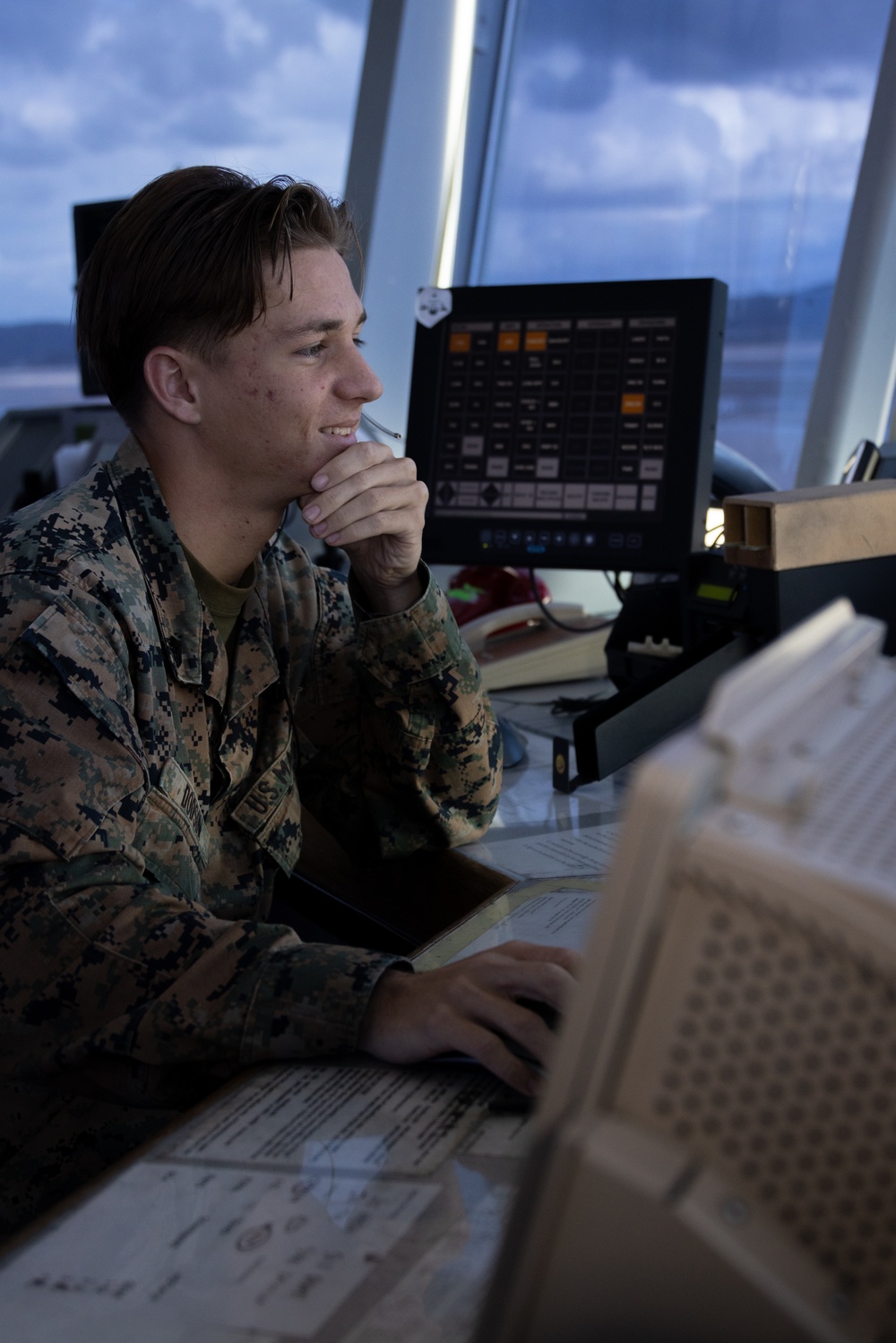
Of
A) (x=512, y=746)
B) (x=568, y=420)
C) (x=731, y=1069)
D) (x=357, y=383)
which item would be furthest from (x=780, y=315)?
(x=731, y=1069)

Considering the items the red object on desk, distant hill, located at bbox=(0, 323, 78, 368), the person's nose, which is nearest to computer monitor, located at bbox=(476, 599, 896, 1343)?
the person's nose

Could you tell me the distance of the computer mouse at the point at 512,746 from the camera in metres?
1.56

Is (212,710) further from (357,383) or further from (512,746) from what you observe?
(512,746)

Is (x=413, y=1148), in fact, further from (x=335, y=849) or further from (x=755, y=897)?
(x=335, y=849)

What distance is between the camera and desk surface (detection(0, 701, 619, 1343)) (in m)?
0.54

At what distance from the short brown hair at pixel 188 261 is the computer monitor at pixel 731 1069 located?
93cm

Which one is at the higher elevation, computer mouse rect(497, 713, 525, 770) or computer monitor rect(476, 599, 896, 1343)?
computer monitor rect(476, 599, 896, 1343)

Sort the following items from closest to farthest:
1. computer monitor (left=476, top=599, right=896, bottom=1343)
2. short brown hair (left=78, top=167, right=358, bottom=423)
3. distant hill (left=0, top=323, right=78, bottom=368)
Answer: computer monitor (left=476, top=599, right=896, bottom=1343), short brown hair (left=78, top=167, right=358, bottom=423), distant hill (left=0, top=323, right=78, bottom=368)

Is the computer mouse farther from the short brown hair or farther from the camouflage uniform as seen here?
the short brown hair

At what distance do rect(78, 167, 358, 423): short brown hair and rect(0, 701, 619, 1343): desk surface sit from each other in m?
0.78

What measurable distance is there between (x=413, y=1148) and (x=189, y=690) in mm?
579

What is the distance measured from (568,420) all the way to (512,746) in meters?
0.49

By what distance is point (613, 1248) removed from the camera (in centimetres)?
41

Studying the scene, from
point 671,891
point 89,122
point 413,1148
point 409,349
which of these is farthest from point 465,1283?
point 89,122
